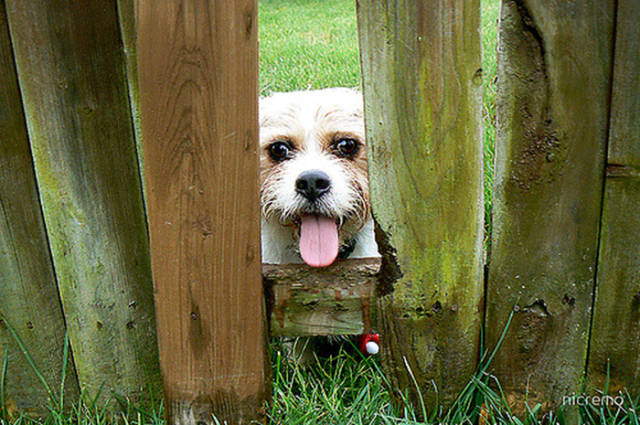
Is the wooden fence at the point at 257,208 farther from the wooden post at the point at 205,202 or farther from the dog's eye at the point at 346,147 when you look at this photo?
the dog's eye at the point at 346,147

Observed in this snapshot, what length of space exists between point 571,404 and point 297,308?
3.06 feet

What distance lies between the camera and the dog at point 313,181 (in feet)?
8.00

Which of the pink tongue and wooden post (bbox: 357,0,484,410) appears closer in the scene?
wooden post (bbox: 357,0,484,410)

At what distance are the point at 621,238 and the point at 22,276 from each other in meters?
1.81

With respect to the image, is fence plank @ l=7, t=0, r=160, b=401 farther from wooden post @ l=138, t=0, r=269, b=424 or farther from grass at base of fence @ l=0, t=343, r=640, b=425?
wooden post @ l=138, t=0, r=269, b=424

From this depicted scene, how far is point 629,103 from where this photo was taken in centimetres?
170

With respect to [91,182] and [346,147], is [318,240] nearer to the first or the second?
[346,147]

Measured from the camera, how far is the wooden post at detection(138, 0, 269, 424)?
62.7 inches

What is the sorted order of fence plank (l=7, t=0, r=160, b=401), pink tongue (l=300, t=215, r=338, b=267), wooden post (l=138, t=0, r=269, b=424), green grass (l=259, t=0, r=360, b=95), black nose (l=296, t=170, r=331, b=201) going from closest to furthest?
wooden post (l=138, t=0, r=269, b=424) < fence plank (l=7, t=0, r=160, b=401) < pink tongue (l=300, t=215, r=338, b=267) < black nose (l=296, t=170, r=331, b=201) < green grass (l=259, t=0, r=360, b=95)

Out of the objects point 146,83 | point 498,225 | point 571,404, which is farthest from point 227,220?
point 571,404

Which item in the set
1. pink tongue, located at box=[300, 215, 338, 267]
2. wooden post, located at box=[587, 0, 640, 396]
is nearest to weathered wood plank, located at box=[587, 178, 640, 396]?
wooden post, located at box=[587, 0, 640, 396]

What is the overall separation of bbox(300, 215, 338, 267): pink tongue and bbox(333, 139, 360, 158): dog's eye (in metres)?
0.30

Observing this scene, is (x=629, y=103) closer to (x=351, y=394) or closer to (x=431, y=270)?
(x=431, y=270)

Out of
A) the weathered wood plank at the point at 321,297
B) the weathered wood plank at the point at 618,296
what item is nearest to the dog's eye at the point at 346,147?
the weathered wood plank at the point at 321,297
